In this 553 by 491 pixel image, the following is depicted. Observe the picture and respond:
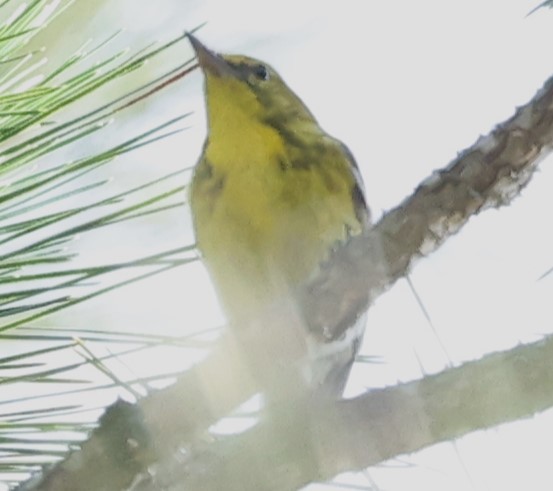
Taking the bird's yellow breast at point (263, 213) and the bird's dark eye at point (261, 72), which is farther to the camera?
the bird's dark eye at point (261, 72)

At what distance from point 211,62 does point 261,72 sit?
12cm

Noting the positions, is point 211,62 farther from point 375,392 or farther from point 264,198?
point 375,392

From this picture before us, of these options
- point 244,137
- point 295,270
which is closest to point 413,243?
point 295,270

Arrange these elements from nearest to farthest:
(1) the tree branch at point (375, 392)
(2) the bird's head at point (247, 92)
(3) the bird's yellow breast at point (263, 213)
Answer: (1) the tree branch at point (375, 392) < (3) the bird's yellow breast at point (263, 213) < (2) the bird's head at point (247, 92)

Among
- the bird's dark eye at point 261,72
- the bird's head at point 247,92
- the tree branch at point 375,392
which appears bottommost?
the tree branch at point 375,392

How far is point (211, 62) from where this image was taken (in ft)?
4.37

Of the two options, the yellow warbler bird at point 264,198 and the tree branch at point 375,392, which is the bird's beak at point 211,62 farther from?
the tree branch at point 375,392

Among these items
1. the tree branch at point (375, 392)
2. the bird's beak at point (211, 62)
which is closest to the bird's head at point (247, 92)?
the bird's beak at point (211, 62)

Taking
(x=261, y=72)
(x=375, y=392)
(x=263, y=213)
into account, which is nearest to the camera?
(x=375, y=392)

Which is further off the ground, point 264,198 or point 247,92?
point 247,92

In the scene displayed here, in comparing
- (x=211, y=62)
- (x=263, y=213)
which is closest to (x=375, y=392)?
(x=263, y=213)

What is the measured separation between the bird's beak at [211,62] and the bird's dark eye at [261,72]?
42 mm

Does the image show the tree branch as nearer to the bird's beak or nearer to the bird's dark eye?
the bird's beak

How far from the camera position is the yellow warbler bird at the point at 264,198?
1225mm
